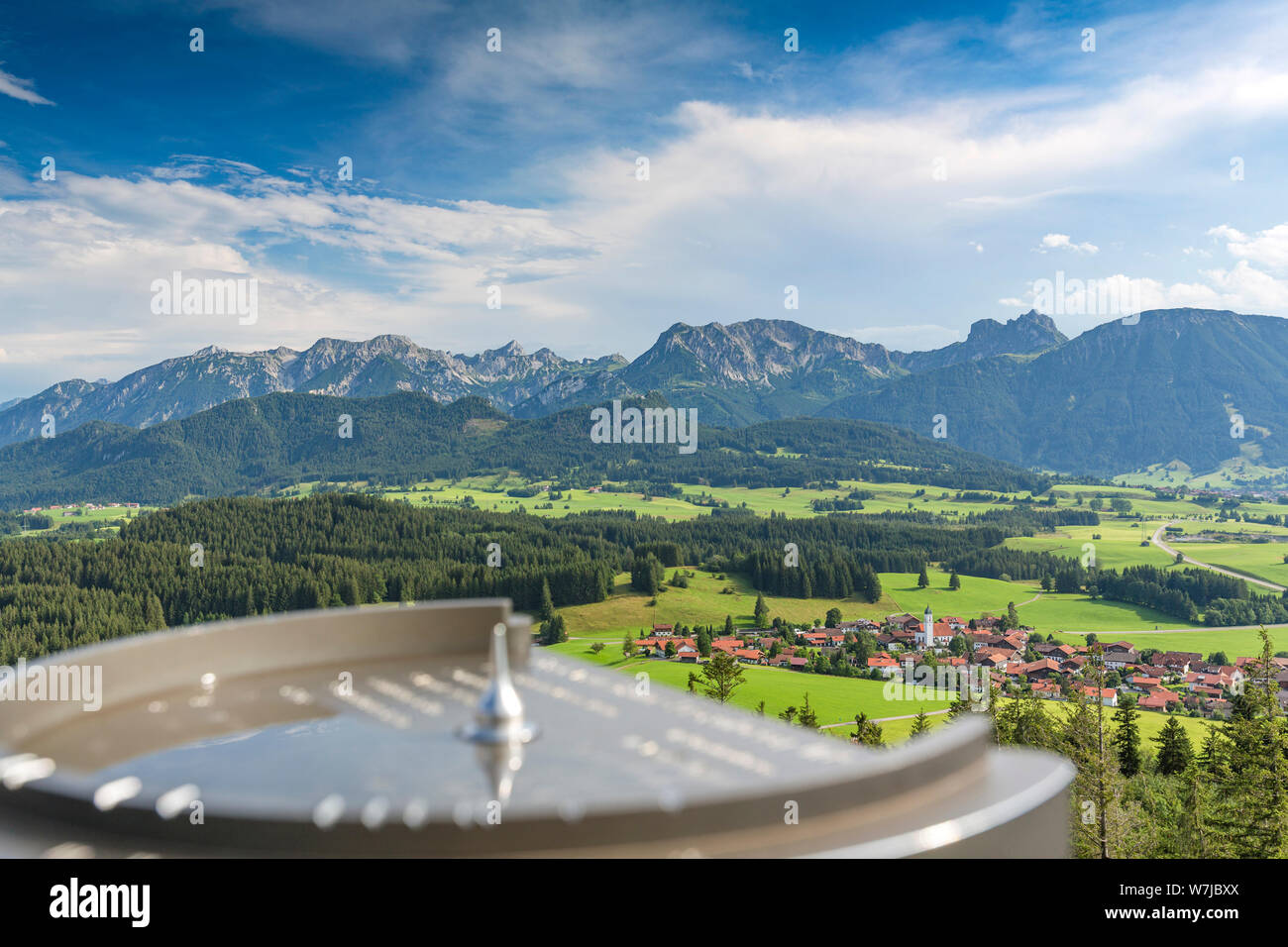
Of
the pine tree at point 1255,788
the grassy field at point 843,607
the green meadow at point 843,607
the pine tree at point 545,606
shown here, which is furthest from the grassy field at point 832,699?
the pine tree at point 1255,788

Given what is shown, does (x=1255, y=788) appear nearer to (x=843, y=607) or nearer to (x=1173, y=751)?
(x=1173, y=751)

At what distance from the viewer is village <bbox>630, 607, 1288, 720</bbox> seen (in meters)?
76.1

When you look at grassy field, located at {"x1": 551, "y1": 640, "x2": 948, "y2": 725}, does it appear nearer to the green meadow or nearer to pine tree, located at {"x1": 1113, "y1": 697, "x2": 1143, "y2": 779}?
pine tree, located at {"x1": 1113, "y1": 697, "x2": 1143, "y2": 779}

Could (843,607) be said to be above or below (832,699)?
below

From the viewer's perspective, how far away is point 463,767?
971cm

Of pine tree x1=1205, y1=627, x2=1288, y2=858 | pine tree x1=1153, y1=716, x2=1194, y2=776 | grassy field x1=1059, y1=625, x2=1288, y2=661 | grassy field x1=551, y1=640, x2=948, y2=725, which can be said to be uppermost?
pine tree x1=1205, y1=627, x2=1288, y2=858

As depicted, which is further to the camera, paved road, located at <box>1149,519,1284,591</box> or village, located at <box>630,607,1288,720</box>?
paved road, located at <box>1149,519,1284,591</box>

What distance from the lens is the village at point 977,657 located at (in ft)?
250

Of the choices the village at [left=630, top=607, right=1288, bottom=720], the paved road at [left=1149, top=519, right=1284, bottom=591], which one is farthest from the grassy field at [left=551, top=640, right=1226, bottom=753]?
the paved road at [left=1149, top=519, right=1284, bottom=591]

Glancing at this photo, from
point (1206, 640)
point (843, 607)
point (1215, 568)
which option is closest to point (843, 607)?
point (843, 607)

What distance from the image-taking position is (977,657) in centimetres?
8656
